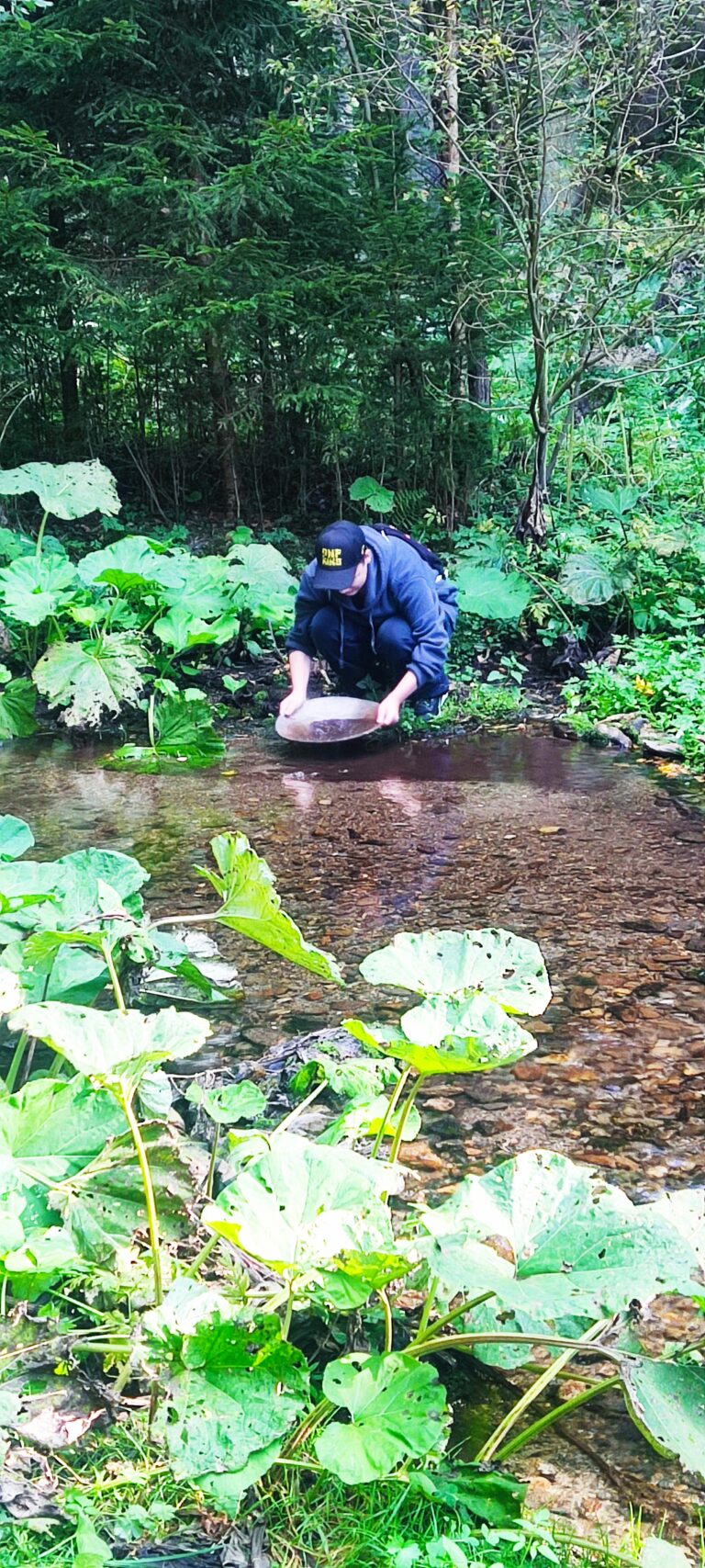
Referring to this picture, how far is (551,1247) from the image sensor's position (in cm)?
131

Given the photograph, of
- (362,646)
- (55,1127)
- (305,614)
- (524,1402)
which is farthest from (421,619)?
(524,1402)

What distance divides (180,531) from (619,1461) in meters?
6.16

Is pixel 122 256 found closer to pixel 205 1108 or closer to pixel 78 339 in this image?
→ pixel 78 339

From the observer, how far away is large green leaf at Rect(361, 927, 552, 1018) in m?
1.63

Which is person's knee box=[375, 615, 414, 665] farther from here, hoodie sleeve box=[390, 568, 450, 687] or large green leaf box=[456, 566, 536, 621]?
large green leaf box=[456, 566, 536, 621]

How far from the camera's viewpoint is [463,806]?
13.6ft

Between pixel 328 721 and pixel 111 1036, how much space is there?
347cm

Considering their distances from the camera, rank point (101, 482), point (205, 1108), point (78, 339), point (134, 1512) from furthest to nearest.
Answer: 1. point (78, 339)
2. point (101, 482)
3. point (205, 1108)
4. point (134, 1512)

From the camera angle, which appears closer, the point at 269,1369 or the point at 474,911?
the point at 269,1369

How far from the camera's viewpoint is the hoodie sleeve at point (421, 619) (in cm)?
466

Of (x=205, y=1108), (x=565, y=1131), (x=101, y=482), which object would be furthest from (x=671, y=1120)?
(x=101, y=482)

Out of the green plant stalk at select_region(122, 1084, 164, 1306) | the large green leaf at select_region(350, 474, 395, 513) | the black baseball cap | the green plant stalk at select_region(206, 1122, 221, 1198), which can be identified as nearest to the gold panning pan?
the black baseball cap

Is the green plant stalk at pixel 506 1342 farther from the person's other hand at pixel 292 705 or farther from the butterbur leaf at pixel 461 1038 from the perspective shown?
the person's other hand at pixel 292 705

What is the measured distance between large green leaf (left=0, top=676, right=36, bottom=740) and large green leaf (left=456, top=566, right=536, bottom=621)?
2.19 meters
